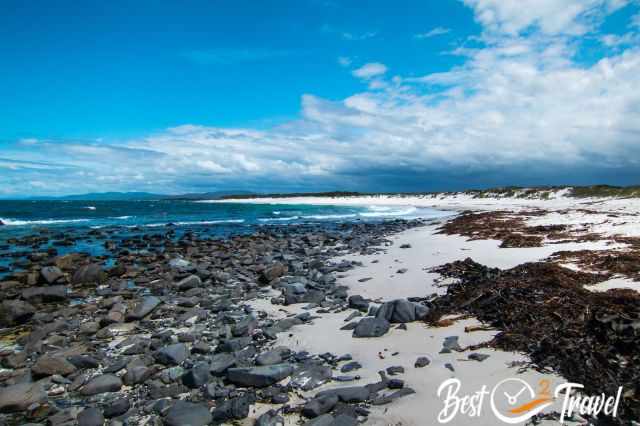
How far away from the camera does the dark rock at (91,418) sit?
4.07m

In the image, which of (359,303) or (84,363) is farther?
(359,303)

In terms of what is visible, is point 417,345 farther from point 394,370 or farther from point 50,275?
point 50,275

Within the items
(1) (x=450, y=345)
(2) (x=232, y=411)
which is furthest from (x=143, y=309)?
(1) (x=450, y=345)

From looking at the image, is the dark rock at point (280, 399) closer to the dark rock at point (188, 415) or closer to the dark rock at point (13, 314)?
the dark rock at point (188, 415)

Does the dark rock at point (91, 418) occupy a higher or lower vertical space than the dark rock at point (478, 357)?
lower

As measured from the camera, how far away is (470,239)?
15602mm

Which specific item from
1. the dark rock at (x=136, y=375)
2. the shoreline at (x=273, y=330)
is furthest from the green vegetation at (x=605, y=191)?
the dark rock at (x=136, y=375)

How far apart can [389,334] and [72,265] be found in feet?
45.2

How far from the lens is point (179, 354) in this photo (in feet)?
18.1

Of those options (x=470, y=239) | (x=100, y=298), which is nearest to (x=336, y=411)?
(x=100, y=298)

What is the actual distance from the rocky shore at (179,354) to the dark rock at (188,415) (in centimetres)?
1

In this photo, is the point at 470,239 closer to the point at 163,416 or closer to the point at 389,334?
the point at 389,334

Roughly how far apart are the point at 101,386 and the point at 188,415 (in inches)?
69.7

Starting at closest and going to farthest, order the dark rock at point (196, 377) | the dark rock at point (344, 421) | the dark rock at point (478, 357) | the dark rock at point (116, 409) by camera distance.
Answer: the dark rock at point (344, 421) < the dark rock at point (116, 409) < the dark rock at point (478, 357) < the dark rock at point (196, 377)
